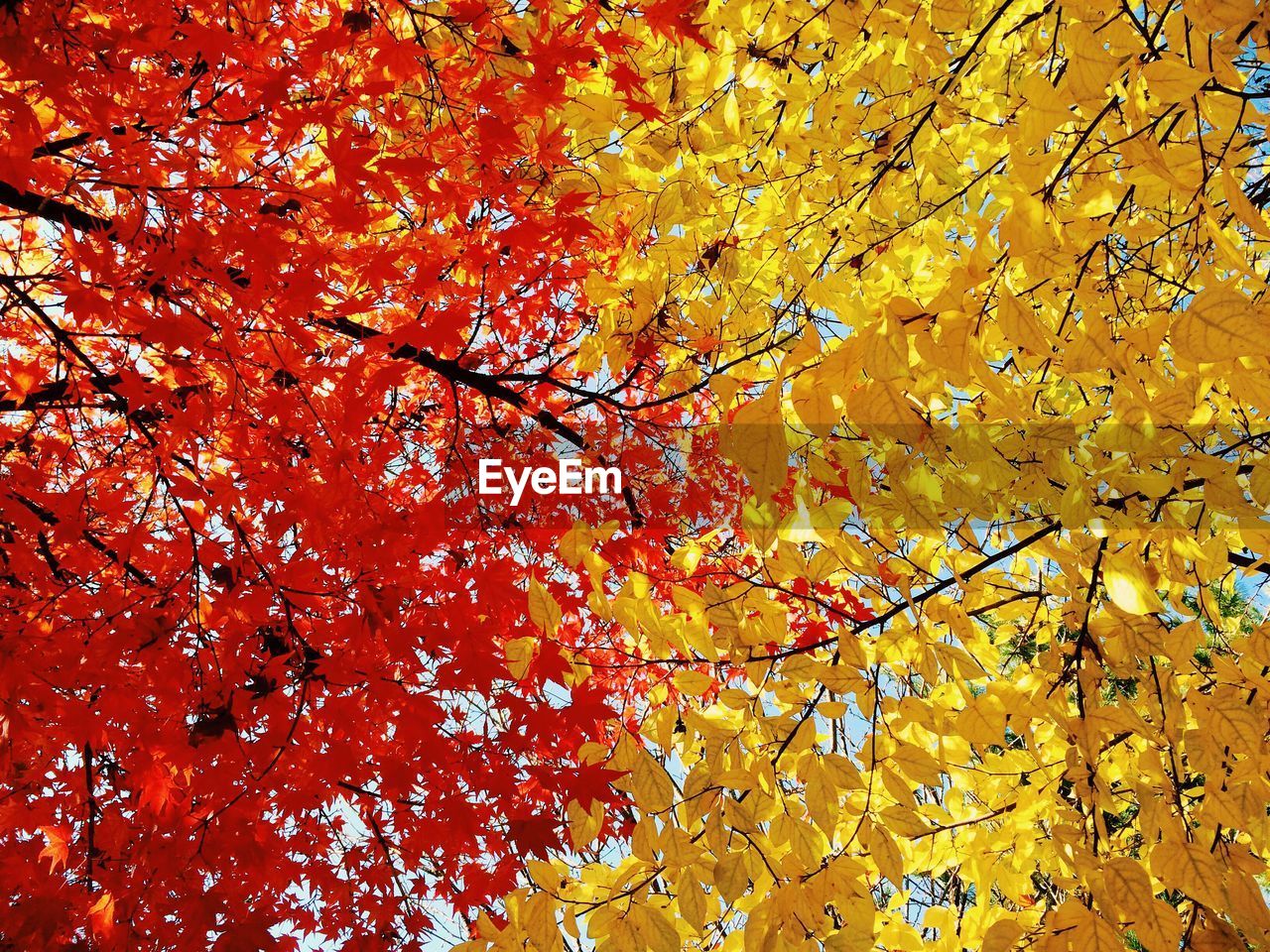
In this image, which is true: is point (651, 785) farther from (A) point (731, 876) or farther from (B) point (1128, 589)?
(B) point (1128, 589)

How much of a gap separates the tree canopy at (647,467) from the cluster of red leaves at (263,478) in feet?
0.09

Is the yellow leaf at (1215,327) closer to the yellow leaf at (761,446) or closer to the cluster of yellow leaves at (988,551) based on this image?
the cluster of yellow leaves at (988,551)

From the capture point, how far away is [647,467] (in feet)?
14.0

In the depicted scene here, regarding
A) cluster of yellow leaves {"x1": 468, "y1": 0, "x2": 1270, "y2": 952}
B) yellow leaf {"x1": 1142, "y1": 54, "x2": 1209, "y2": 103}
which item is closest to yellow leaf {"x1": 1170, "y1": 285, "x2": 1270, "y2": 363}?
cluster of yellow leaves {"x1": 468, "y1": 0, "x2": 1270, "y2": 952}

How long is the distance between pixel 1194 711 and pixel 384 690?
2280mm

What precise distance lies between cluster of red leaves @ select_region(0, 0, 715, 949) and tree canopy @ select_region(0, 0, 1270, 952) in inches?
1.1

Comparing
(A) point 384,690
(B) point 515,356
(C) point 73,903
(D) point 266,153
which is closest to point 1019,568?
(A) point 384,690

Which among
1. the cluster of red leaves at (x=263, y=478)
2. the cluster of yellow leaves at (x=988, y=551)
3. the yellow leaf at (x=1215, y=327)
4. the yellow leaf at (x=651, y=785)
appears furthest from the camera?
the cluster of red leaves at (x=263, y=478)

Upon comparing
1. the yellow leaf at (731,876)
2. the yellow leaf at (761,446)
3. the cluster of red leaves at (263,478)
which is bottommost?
the yellow leaf at (731,876)

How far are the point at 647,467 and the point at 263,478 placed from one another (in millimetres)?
1938

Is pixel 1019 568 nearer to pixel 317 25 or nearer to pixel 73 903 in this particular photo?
pixel 317 25

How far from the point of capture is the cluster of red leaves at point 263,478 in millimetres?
2453

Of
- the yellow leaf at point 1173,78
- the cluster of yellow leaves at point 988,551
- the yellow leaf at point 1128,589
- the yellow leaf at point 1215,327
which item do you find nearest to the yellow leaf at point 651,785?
the cluster of yellow leaves at point 988,551

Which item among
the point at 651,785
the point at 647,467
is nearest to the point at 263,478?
the point at 647,467
